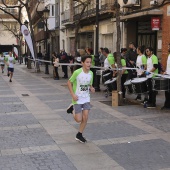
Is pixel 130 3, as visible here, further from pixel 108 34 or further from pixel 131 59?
pixel 108 34

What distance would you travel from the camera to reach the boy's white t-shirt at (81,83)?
589 cm

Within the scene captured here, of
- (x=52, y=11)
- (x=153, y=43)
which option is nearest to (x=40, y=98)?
(x=153, y=43)

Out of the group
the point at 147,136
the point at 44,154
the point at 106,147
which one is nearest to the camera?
the point at 44,154

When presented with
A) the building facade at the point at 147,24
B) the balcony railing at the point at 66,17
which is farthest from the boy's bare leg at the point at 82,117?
the balcony railing at the point at 66,17

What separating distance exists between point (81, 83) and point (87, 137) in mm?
1227

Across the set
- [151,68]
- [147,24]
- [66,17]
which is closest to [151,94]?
[151,68]

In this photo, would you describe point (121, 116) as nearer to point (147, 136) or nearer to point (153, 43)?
point (147, 136)

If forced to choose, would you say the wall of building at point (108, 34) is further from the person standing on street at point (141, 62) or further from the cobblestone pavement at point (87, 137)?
the cobblestone pavement at point (87, 137)

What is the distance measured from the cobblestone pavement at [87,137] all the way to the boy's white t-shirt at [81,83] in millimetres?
856

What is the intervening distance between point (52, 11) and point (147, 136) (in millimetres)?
31203

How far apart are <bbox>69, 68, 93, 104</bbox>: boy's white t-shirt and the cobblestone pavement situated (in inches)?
33.7

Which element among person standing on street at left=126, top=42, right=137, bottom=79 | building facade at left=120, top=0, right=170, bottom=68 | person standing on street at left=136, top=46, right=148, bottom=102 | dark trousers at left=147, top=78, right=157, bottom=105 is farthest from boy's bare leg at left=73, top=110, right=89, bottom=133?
building facade at left=120, top=0, right=170, bottom=68

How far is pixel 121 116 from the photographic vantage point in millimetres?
8422

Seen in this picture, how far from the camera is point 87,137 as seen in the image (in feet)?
21.3
